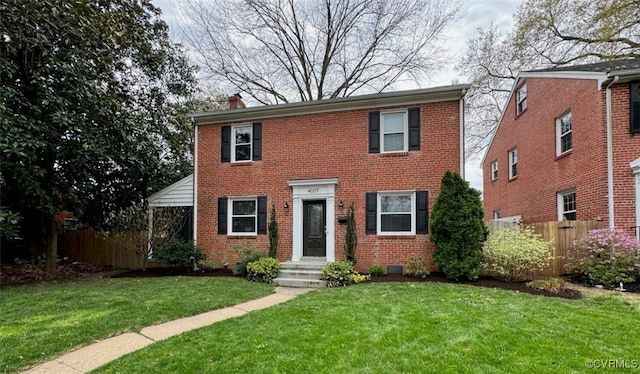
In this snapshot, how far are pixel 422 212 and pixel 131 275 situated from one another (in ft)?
29.6

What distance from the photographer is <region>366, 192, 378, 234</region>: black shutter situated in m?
10.0

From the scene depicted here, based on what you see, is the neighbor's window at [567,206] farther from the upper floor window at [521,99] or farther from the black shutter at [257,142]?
the black shutter at [257,142]

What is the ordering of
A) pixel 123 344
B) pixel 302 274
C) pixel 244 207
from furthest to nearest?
pixel 244 207
pixel 302 274
pixel 123 344

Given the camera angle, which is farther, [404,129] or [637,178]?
[404,129]

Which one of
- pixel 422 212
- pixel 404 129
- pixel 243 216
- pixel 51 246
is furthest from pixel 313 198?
pixel 51 246

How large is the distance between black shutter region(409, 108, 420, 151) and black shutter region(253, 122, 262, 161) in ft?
15.4

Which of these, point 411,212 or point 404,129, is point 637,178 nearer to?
point 411,212

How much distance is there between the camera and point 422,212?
963 centimetres

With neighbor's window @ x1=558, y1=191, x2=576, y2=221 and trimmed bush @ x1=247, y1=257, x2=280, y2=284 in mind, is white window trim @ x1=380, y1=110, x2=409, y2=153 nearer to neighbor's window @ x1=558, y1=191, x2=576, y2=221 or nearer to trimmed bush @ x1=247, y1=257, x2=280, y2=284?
trimmed bush @ x1=247, y1=257, x2=280, y2=284

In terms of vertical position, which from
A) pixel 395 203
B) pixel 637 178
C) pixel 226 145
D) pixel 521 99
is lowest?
pixel 395 203

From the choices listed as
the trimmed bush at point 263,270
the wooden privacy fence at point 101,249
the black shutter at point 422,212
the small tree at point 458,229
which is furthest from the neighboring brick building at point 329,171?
the wooden privacy fence at point 101,249

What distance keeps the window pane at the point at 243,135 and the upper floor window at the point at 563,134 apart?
1003cm

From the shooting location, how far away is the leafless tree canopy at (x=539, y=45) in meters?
15.7

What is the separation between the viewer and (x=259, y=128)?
446 inches
